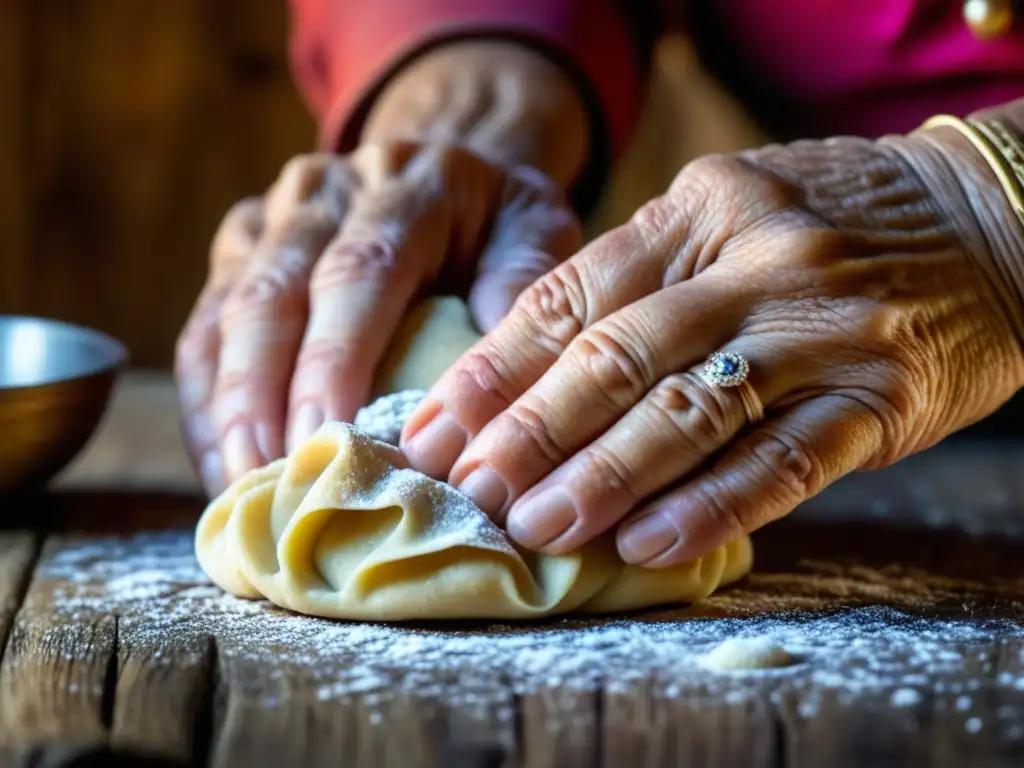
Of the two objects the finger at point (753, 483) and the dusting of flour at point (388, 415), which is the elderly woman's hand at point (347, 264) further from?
the finger at point (753, 483)

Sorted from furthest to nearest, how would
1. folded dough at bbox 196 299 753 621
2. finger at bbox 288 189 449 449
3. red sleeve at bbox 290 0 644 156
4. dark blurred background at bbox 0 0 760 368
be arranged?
dark blurred background at bbox 0 0 760 368 → red sleeve at bbox 290 0 644 156 → finger at bbox 288 189 449 449 → folded dough at bbox 196 299 753 621

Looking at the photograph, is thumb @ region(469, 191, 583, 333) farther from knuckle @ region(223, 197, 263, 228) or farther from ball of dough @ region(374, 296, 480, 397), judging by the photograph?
knuckle @ region(223, 197, 263, 228)

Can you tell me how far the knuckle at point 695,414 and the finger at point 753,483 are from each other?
1.3 inches

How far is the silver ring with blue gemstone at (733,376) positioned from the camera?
1.09 metres

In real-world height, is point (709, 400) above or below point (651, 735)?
above

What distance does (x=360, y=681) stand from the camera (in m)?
0.93

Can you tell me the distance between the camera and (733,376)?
109 centimetres

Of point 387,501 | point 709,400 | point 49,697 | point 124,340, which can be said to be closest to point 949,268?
point 709,400

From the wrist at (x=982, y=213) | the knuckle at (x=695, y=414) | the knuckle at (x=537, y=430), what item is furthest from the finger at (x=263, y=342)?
the wrist at (x=982, y=213)

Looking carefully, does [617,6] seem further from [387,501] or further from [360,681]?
[360,681]

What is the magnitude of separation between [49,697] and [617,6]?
4.72 feet

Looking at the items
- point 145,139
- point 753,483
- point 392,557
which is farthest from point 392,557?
point 145,139

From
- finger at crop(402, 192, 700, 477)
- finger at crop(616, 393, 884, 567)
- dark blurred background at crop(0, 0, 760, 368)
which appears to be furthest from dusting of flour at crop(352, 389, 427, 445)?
dark blurred background at crop(0, 0, 760, 368)

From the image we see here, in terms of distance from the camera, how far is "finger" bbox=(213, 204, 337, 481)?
4.35 ft
